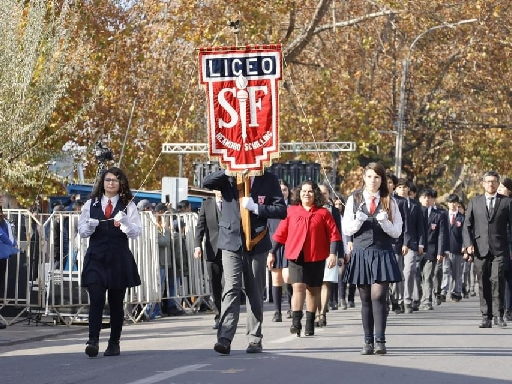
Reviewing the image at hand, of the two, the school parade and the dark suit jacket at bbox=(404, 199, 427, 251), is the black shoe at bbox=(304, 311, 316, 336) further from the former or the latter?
the dark suit jacket at bbox=(404, 199, 427, 251)

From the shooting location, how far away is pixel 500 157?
47750 millimetres

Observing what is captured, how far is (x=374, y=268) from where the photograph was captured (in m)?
13.2

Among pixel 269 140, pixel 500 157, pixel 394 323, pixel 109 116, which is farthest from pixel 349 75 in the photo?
pixel 269 140

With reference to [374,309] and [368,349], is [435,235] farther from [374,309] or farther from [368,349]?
[368,349]

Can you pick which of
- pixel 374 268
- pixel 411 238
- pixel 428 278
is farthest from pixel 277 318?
pixel 374 268

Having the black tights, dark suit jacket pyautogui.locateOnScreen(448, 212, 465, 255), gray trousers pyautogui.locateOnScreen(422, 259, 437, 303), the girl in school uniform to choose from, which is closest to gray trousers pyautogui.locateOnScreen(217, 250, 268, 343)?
the girl in school uniform

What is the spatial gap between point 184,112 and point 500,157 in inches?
523

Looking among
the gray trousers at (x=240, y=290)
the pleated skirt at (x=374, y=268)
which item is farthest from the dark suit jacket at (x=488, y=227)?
the gray trousers at (x=240, y=290)

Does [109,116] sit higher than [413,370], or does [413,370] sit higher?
[109,116]

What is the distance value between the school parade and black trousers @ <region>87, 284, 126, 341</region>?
0.07 ft

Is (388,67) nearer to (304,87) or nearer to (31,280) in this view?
(304,87)

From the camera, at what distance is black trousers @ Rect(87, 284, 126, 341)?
13117 mm

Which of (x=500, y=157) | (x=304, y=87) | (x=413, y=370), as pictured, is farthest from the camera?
(x=500, y=157)

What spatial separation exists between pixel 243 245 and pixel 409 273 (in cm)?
813
